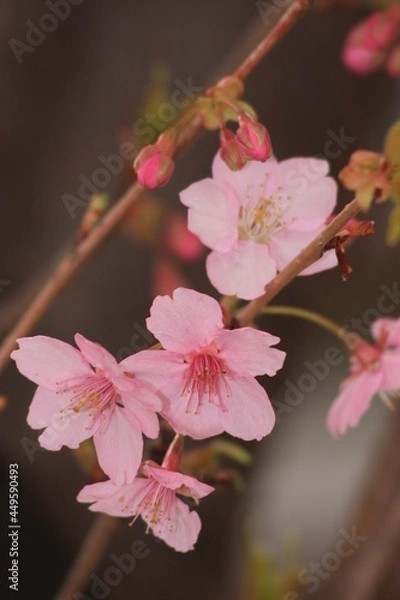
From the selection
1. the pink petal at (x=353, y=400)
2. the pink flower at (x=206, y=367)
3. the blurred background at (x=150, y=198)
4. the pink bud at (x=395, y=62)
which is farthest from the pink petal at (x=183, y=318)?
the blurred background at (x=150, y=198)

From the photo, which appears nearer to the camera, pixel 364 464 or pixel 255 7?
pixel 255 7

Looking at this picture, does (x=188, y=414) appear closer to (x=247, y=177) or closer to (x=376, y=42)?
(x=247, y=177)

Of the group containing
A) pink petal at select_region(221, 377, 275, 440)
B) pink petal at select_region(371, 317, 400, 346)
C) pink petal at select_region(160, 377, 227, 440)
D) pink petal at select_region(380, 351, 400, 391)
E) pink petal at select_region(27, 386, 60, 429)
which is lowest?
pink petal at select_region(380, 351, 400, 391)

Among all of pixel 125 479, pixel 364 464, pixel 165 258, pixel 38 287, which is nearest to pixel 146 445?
pixel 125 479

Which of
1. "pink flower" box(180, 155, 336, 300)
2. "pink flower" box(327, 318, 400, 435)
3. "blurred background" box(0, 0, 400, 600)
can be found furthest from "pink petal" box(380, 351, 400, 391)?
"blurred background" box(0, 0, 400, 600)

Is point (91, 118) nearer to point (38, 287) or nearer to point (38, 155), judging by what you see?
point (38, 155)

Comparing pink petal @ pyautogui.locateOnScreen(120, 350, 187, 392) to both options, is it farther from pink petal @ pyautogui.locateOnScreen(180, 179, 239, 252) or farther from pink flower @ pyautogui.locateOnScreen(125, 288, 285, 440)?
pink petal @ pyautogui.locateOnScreen(180, 179, 239, 252)
